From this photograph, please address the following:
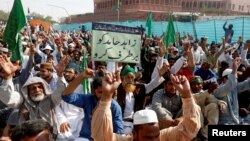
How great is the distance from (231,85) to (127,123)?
1.35 m

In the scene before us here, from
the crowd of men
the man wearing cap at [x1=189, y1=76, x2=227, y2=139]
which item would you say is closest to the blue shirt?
the crowd of men

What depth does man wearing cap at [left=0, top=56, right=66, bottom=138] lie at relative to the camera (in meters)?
3.99

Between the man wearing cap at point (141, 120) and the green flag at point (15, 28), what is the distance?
4.31m

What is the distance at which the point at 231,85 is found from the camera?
4984mm

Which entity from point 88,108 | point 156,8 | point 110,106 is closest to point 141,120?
point 110,106

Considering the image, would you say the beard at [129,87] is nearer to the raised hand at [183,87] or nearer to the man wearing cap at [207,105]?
the man wearing cap at [207,105]

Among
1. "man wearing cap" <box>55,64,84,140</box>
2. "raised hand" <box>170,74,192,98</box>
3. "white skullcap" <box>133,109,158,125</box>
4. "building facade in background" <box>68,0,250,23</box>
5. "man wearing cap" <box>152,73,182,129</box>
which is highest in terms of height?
"building facade in background" <box>68,0,250,23</box>

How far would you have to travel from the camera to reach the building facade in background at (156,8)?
2370 inches

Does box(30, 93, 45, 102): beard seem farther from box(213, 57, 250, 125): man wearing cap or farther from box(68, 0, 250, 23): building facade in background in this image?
box(68, 0, 250, 23): building facade in background

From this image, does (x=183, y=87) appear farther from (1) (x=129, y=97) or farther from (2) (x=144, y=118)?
(1) (x=129, y=97)

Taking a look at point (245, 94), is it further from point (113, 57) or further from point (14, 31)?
point (14, 31)

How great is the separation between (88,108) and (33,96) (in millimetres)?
559

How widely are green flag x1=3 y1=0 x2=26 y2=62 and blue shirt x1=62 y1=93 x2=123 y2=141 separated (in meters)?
3.00

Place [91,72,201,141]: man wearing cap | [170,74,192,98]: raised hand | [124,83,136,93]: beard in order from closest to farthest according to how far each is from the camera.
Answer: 1. [91,72,201,141]: man wearing cap
2. [170,74,192,98]: raised hand
3. [124,83,136,93]: beard
